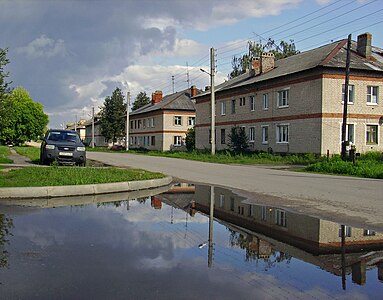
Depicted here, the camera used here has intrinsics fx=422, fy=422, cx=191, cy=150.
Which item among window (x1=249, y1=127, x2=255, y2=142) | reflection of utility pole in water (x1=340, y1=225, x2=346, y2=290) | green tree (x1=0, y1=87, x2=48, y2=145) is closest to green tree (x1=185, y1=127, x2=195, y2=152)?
window (x1=249, y1=127, x2=255, y2=142)

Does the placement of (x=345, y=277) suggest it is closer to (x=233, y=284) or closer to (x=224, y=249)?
A: (x=233, y=284)

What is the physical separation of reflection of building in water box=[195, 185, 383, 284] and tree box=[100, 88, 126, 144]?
252ft

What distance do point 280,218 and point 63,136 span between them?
46.2 ft

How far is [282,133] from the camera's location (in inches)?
1431

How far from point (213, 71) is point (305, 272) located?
35.1 meters

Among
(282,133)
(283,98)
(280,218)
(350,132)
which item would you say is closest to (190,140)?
(282,133)

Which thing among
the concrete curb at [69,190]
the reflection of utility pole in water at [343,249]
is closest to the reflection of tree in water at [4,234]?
the concrete curb at [69,190]

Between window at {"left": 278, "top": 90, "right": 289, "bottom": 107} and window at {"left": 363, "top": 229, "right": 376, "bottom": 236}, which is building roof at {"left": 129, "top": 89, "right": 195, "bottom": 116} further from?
window at {"left": 363, "top": 229, "right": 376, "bottom": 236}

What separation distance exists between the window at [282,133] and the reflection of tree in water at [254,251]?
29.8 m

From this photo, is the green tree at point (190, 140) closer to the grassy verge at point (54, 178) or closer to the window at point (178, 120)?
the window at point (178, 120)

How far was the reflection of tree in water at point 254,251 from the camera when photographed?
5.42 meters

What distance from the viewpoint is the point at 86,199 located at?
997 centimetres

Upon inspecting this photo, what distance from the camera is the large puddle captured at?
4.25 meters

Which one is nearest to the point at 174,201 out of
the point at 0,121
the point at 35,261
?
the point at 35,261
